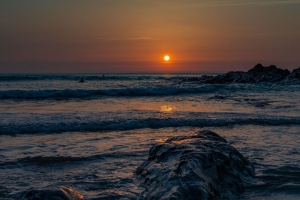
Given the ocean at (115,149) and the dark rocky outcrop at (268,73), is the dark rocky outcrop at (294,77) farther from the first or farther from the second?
the ocean at (115,149)

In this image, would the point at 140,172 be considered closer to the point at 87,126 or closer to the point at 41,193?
the point at 41,193

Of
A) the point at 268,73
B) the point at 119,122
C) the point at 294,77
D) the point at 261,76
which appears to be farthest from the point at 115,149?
the point at 268,73

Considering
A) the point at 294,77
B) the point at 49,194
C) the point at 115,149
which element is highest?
the point at 294,77

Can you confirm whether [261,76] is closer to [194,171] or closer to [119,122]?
[119,122]

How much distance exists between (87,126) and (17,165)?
3.79 m

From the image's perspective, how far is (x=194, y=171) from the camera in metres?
4.25

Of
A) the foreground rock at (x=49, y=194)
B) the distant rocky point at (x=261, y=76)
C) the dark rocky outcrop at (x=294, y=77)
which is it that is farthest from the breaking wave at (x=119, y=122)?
the distant rocky point at (x=261, y=76)

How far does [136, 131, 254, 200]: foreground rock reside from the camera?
3941mm

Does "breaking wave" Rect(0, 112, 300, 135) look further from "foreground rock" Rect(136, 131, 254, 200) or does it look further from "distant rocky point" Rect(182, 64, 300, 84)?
"distant rocky point" Rect(182, 64, 300, 84)

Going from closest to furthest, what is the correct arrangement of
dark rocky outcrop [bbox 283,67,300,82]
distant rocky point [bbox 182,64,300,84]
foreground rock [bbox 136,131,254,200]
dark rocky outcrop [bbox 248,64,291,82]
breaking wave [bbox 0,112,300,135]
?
1. foreground rock [bbox 136,131,254,200]
2. breaking wave [bbox 0,112,300,135]
3. dark rocky outcrop [bbox 283,67,300,82]
4. distant rocky point [bbox 182,64,300,84]
5. dark rocky outcrop [bbox 248,64,291,82]

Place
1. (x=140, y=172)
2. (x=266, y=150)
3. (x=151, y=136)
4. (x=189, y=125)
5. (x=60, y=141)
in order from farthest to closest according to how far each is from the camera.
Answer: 1. (x=189, y=125)
2. (x=151, y=136)
3. (x=60, y=141)
4. (x=266, y=150)
5. (x=140, y=172)

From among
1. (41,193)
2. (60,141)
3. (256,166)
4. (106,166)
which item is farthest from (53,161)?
(256,166)

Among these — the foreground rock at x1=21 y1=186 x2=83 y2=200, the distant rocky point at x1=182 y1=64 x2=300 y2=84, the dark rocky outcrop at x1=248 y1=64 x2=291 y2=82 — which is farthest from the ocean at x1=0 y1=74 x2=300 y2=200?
the dark rocky outcrop at x1=248 y1=64 x2=291 y2=82

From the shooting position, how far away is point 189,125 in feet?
33.7
